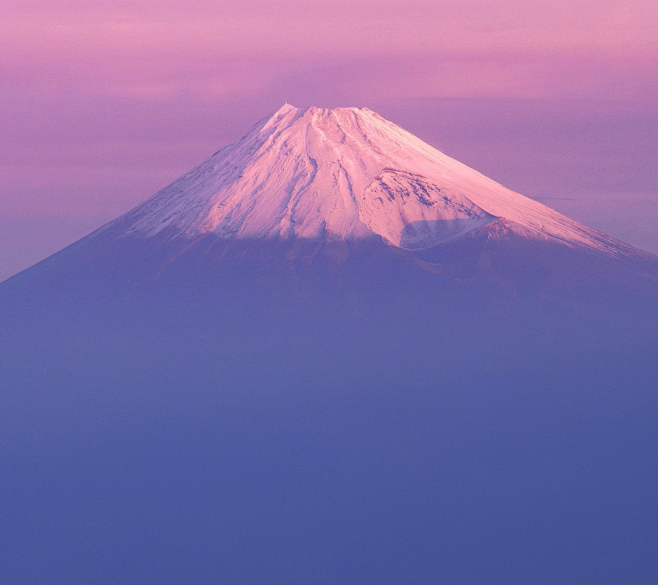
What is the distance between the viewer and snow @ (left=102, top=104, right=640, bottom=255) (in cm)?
10769

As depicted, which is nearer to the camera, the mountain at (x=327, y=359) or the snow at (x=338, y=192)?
the mountain at (x=327, y=359)

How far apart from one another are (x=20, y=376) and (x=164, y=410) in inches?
697

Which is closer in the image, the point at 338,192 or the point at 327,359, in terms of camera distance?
the point at 338,192

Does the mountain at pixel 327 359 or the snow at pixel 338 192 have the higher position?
the snow at pixel 338 192

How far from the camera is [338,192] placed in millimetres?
107562

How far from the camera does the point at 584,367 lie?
111 m

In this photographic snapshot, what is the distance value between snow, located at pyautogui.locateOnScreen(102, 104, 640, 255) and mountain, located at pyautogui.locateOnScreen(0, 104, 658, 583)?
203 mm

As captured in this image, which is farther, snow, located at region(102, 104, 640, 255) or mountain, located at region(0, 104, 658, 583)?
snow, located at region(102, 104, 640, 255)

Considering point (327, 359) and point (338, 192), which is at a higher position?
point (338, 192)

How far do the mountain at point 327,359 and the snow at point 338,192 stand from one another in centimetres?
20

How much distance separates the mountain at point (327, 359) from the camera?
311ft

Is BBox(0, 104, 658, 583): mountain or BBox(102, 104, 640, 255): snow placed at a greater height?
BBox(102, 104, 640, 255): snow

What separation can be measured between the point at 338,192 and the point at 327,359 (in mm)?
13824

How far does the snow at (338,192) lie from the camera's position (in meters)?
108
